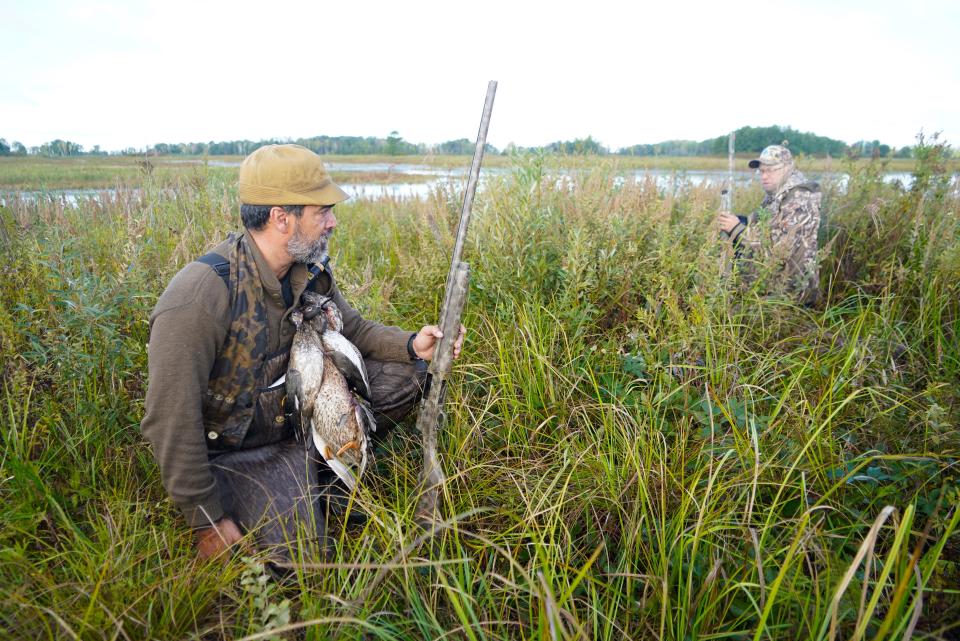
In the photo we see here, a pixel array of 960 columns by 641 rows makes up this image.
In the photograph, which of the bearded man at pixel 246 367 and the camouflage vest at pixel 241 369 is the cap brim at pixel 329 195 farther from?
the camouflage vest at pixel 241 369

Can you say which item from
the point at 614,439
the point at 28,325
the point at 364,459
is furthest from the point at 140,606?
the point at 614,439

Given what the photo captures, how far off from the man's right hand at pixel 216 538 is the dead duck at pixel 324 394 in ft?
1.52

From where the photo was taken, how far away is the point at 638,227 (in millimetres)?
3861

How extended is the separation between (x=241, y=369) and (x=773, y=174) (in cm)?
535

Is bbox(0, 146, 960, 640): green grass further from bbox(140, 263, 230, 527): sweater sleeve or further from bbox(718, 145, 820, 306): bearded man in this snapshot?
bbox(718, 145, 820, 306): bearded man

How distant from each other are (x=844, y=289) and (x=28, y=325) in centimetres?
598

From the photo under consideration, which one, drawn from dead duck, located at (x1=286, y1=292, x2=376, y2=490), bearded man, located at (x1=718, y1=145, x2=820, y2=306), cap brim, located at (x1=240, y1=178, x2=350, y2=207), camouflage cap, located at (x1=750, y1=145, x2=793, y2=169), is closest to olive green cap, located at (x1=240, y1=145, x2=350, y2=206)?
cap brim, located at (x1=240, y1=178, x2=350, y2=207)

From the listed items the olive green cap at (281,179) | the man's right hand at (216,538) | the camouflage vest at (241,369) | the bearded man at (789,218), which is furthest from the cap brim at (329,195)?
the bearded man at (789,218)

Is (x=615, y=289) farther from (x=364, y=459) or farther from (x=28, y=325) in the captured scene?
(x=28, y=325)

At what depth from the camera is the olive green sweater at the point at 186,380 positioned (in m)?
1.94

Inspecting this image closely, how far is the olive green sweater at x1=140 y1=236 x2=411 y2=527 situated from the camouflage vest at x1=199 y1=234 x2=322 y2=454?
0.18 ft

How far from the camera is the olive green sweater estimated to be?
6.38 ft

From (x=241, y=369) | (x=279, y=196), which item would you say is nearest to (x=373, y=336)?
(x=241, y=369)

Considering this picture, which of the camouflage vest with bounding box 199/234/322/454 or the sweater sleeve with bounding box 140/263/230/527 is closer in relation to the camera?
the sweater sleeve with bounding box 140/263/230/527
